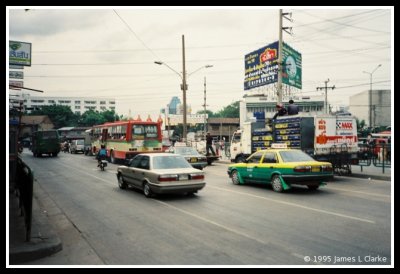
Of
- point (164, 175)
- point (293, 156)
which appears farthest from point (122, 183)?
point (293, 156)

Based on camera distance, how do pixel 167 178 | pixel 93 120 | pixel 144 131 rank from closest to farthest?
pixel 167 178 → pixel 144 131 → pixel 93 120

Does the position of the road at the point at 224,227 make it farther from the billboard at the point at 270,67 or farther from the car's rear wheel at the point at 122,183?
the billboard at the point at 270,67

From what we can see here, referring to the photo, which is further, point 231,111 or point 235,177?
point 231,111

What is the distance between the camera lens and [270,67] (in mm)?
32625

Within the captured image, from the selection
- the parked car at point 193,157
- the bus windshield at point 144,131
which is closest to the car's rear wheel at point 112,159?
the bus windshield at point 144,131

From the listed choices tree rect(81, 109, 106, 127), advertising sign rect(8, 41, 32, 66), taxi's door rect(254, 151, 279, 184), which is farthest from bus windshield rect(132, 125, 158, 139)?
tree rect(81, 109, 106, 127)

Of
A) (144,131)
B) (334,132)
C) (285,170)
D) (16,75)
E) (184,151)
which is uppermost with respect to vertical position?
(16,75)

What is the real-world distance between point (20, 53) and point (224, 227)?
12638mm

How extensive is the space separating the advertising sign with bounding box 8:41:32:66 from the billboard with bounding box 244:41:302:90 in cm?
2027

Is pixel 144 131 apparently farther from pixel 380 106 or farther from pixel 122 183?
pixel 380 106

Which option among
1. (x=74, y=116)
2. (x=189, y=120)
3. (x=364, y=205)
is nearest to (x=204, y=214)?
(x=364, y=205)

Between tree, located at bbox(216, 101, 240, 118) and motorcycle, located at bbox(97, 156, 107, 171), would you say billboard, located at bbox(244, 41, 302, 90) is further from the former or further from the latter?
tree, located at bbox(216, 101, 240, 118)

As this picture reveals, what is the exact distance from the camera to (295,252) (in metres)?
6.00

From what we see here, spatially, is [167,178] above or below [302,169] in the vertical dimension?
below
